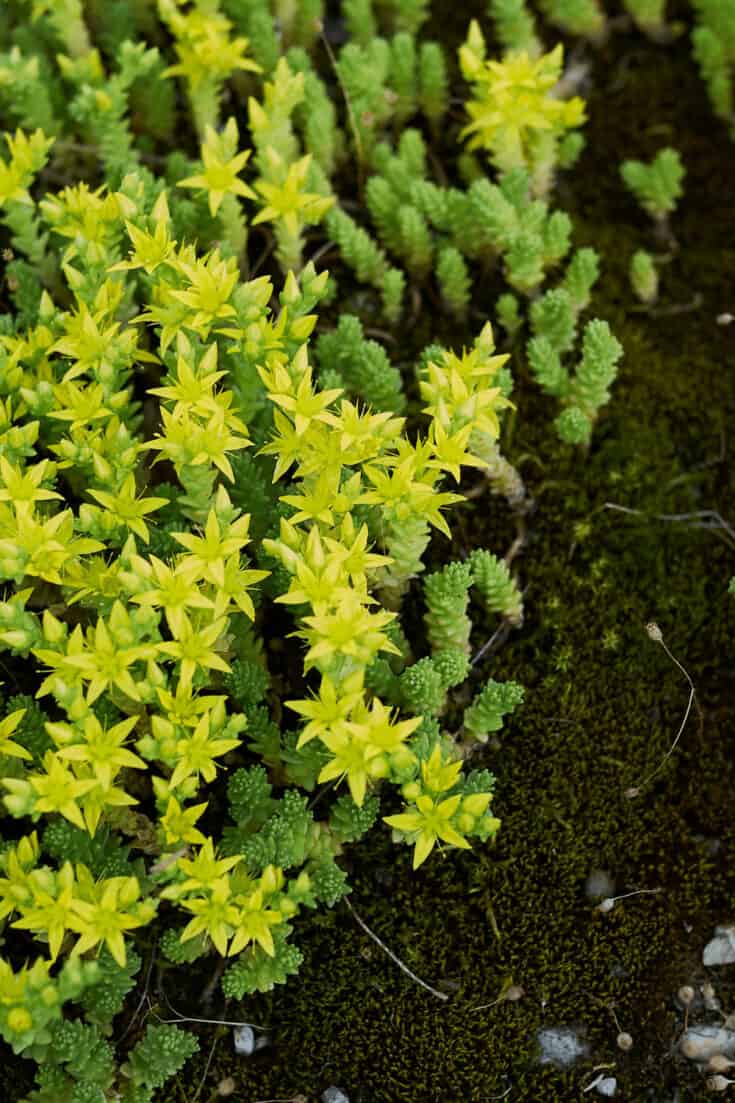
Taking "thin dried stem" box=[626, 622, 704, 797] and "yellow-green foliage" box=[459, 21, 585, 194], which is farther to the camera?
"yellow-green foliage" box=[459, 21, 585, 194]

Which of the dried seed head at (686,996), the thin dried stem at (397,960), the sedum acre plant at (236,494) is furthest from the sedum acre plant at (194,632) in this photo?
the dried seed head at (686,996)

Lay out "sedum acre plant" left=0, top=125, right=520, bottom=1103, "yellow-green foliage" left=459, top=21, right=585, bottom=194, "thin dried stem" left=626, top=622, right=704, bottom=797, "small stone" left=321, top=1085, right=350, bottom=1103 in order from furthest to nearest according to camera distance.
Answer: "yellow-green foliage" left=459, top=21, right=585, bottom=194
"thin dried stem" left=626, top=622, right=704, bottom=797
"small stone" left=321, top=1085, right=350, bottom=1103
"sedum acre plant" left=0, top=125, right=520, bottom=1103

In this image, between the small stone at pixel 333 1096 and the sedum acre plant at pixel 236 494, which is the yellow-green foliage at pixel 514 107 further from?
the small stone at pixel 333 1096

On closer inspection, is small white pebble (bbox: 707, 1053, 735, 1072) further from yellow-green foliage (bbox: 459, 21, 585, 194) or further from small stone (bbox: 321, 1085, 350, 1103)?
yellow-green foliage (bbox: 459, 21, 585, 194)

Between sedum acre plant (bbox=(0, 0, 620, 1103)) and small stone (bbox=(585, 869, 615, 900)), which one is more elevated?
sedum acre plant (bbox=(0, 0, 620, 1103))

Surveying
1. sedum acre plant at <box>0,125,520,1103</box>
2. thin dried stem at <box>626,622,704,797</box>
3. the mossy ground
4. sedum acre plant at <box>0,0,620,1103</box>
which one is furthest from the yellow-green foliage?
thin dried stem at <box>626,622,704,797</box>

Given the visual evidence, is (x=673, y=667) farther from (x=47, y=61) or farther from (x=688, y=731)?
(x=47, y=61)
